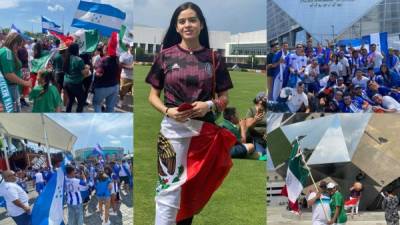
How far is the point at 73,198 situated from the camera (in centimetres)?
312

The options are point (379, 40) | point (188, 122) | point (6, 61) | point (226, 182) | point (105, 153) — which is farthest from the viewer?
point (226, 182)

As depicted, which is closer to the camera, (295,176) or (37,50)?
(37,50)

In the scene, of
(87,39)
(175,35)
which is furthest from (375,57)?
(87,39)

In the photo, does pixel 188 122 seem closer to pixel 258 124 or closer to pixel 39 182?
pixel 258 124

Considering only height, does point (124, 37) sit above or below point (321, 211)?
above

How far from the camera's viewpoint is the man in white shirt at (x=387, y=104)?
3303mm

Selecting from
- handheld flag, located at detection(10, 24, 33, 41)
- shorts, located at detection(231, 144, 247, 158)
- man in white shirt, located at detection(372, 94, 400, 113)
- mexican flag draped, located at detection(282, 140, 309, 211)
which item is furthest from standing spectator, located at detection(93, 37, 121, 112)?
man in white shirt, located at detection(372, 94, 400, 113)

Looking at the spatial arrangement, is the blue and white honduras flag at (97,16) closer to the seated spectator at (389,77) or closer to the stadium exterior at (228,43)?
the stadium exterior at (228,43)

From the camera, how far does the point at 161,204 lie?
2.26 m

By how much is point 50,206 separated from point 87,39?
111cm

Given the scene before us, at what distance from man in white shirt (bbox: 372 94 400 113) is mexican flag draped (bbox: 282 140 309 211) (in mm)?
631

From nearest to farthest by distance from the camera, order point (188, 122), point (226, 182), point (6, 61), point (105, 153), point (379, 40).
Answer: point (188, 122)
point (6, 61)
point (105, 153)
point (379, 40)
point (226, 182)

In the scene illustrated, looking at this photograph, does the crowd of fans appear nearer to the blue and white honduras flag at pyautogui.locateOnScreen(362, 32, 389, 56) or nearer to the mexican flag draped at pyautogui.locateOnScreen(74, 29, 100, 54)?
the blue and white honduras flag at pyautogui.locateOnScreen(362, 32, 389, 56)

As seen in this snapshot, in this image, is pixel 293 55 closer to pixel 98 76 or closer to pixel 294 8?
pixel 294 8
